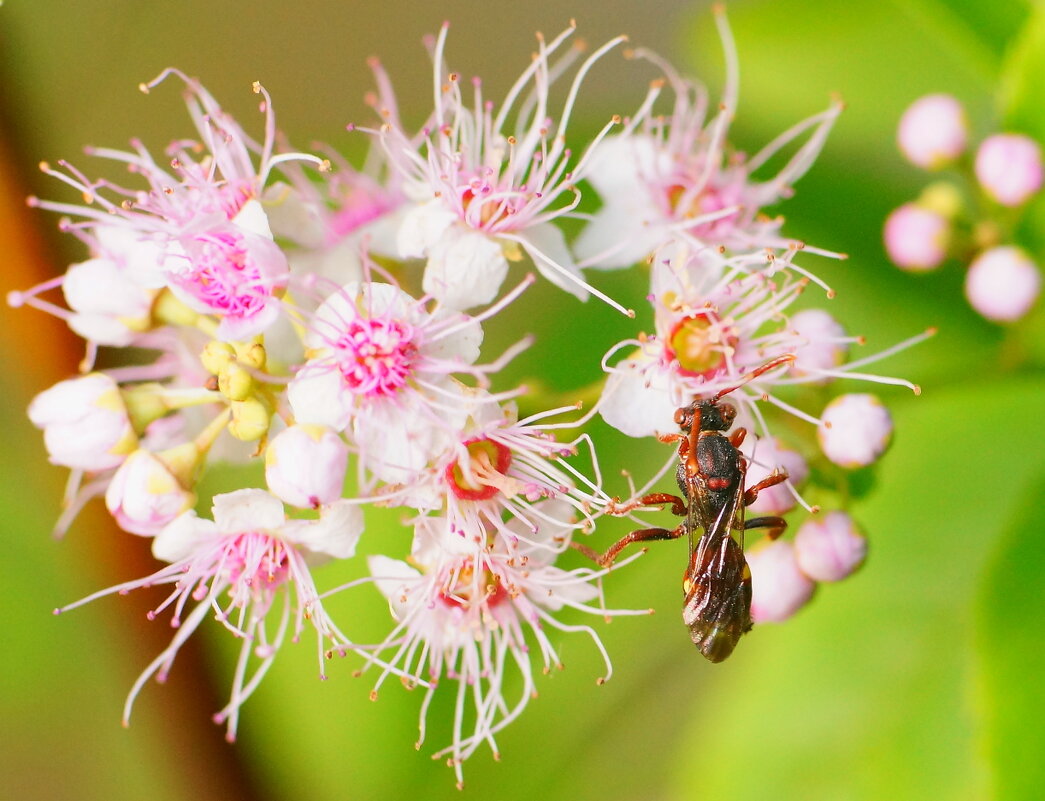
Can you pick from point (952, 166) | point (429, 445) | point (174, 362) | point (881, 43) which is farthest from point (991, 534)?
point (174, 362)

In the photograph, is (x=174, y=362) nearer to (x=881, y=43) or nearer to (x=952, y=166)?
(x=952, y=166)

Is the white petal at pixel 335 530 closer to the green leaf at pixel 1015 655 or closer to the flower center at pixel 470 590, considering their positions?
the flower center at pixel 470 590

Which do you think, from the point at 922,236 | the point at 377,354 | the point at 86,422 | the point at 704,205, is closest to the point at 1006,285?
the point at 922,236

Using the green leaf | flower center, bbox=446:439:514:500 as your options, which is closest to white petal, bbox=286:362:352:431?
flower center, bbox=446:439:514:500

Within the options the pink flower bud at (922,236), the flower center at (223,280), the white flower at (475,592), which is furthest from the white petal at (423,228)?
the pink flower bud at (922,236)

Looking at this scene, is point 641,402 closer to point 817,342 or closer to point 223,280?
point 817,342
